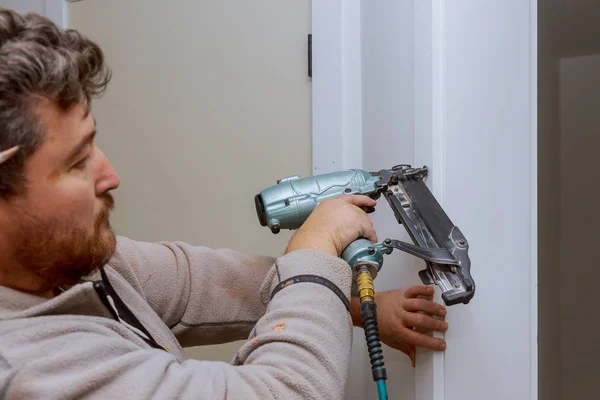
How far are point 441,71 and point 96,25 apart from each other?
1041mm

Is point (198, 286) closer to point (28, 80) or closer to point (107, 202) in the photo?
point (107, 202)

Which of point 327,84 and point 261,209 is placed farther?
point 327,84

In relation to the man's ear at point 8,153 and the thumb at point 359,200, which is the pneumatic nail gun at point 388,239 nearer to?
the thumb at point 359,200

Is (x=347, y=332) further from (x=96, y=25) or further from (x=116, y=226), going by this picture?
(x=96, y=25)

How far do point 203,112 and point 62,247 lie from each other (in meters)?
0.74

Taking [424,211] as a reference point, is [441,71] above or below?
above

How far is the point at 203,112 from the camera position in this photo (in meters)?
1.34

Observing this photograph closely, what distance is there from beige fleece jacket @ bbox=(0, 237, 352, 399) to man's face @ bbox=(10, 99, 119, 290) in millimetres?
39

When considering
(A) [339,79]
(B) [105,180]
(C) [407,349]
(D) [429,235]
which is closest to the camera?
(B) [105,180]

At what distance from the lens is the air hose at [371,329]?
2.37 feet

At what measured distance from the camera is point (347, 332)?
27.4 inches
